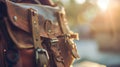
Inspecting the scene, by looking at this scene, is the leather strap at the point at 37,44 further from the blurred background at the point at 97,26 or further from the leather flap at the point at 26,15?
the blurred background at the point at 97,26

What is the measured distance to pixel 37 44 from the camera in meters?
1.43

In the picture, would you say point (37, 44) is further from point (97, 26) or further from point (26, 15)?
point (97, 26)

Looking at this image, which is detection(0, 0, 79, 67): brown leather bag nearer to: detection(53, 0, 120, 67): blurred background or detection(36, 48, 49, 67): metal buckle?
detection(36, 48, 49, 67): metal buckle

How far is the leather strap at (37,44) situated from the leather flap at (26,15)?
0.07 feet

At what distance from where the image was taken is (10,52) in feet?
4.43

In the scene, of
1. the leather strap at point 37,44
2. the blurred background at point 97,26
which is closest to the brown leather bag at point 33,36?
the leather strap at point 37,44

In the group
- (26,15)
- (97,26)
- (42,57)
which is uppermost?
(26,15)

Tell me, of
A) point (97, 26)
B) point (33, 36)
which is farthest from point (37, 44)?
point (97, 26)

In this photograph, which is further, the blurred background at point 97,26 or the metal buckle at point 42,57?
the blurred background at point 97,26

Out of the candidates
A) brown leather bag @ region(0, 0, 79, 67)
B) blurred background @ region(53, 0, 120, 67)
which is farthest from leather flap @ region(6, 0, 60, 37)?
blurred background @ region(53, 0, 120, 67)

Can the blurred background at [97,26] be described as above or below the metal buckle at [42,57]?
below

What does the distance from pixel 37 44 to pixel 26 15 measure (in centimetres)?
13

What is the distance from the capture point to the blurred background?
4895mm

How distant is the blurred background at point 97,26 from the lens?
4.89m
